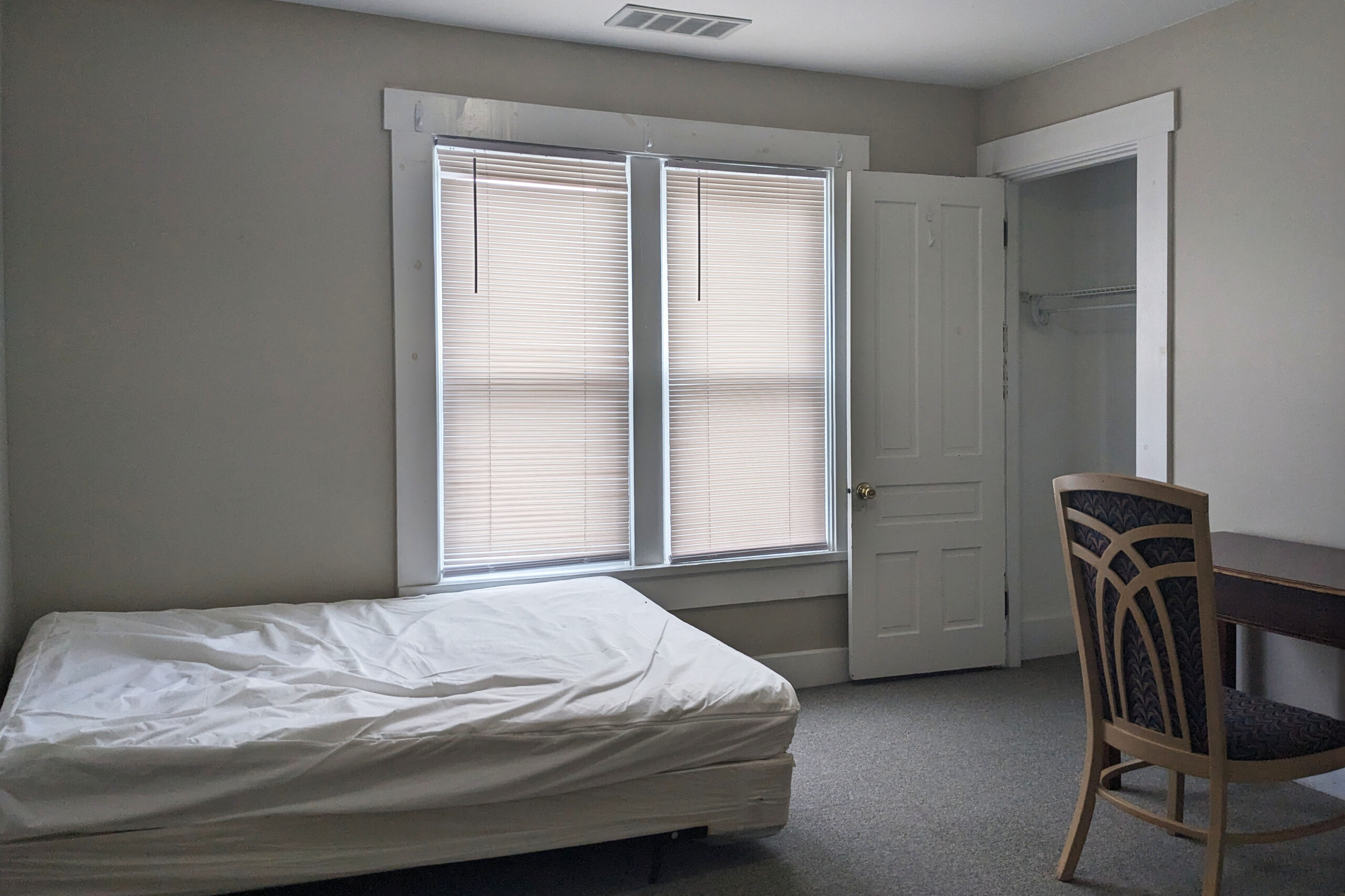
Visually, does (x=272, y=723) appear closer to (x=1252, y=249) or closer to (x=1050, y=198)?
(x=1252, y=249)

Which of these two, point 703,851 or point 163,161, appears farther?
point 163,161

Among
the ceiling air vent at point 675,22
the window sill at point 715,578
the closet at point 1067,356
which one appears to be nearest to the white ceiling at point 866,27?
the ceiling air vent at point 675,22

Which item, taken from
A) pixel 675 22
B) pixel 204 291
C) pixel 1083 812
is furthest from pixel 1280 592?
pixel 204 291

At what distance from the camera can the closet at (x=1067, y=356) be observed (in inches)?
186

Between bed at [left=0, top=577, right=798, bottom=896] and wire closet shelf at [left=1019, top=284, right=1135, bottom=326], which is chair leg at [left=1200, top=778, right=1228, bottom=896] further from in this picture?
wire closet shelf at [left=1019, top=284, right=1135, bottom=326]

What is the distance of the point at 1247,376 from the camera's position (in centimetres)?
343

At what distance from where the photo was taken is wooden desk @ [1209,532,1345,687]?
263 centimetres

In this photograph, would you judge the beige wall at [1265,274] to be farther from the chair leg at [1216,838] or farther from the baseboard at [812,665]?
the baseboard at [812,665]

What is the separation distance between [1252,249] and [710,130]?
1998mm

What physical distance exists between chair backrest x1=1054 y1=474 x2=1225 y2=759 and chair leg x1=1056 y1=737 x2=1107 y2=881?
115 millimetres

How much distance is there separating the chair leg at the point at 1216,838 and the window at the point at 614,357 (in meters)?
2.14

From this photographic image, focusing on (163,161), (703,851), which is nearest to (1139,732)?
(703,851)

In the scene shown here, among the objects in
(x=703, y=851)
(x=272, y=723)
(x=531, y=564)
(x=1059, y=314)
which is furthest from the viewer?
(x=1059, y=314)

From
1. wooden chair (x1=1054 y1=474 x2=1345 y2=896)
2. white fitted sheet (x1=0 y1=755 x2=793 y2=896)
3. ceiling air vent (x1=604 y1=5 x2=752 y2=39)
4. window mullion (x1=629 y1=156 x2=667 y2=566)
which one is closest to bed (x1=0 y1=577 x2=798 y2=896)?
white fitted sheet (x1=0 y1=755 x2=793 y2=896)
